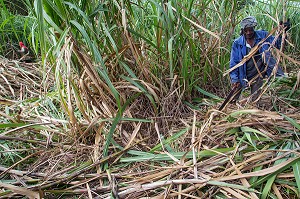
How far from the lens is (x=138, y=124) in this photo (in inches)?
52.9

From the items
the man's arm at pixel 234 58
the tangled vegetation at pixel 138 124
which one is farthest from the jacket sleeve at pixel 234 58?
the tangled vegetation at pixel 138 124

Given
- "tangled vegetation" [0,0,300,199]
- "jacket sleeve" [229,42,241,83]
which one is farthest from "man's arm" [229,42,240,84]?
"tangled vegetation" [0,0,300,199]

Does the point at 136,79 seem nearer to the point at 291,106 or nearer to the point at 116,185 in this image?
the point at 116,185

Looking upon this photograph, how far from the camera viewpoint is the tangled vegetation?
0.98m

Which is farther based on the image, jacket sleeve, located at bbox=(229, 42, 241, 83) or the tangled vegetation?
jacket sleeve, located at bbox=(229, 42, 241, 83)

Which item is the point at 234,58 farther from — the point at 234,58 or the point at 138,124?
the point at 138,124

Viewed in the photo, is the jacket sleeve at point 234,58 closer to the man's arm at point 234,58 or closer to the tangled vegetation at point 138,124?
the man's arm at point 234,58

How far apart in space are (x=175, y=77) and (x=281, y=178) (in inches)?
29.3

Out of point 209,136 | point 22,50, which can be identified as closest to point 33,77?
point 22,50

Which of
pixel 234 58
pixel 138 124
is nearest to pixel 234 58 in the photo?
pixel 234 58

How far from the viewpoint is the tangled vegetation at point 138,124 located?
977mm

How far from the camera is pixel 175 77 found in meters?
1.43

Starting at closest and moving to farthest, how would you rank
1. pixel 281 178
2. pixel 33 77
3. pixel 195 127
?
pixel 281 178
pixel 195 127
pixel 33 77

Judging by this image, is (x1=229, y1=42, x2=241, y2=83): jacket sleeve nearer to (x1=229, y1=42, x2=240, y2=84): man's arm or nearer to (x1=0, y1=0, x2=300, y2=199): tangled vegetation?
(x1=229, y1=42, x2=240, y2=84): man's arm
